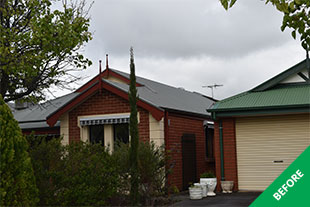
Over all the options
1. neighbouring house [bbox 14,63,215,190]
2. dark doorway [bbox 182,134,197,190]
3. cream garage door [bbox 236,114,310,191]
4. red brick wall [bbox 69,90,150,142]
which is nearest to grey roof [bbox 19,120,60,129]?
neighbouring house [bbox 14,63,215,190]

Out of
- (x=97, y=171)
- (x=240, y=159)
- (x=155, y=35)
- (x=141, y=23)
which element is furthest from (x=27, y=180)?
(x=240, y=159)

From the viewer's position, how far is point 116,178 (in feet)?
34.8

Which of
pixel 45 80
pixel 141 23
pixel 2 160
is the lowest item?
pixel 2 160

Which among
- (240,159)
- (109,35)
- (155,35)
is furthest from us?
(240,159)

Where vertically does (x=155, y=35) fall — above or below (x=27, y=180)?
above

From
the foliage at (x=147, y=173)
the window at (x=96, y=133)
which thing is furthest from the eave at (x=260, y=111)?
the window at (x=96, y=133)

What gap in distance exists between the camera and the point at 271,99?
1519 centimetres

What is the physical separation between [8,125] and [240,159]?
1007 cm

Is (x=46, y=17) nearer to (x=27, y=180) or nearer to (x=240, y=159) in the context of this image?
(x=27, y=180)

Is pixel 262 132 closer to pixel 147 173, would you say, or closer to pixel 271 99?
pixel 271 99

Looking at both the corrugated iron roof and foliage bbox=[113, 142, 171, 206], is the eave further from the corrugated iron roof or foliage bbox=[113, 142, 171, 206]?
the corrugated iron roof

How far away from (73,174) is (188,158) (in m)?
8.27

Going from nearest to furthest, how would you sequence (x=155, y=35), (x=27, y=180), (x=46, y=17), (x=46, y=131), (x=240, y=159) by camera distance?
(x=27, y=180), (x=46, y=17), (x=155, y=35), (x=240, y=159), (x=46, y=131)

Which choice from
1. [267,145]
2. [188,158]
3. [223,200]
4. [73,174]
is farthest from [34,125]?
[267,145]
